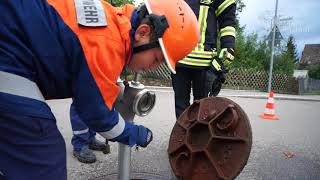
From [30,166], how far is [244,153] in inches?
51.5

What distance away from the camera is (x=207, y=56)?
147 inches

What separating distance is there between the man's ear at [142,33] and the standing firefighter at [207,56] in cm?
160

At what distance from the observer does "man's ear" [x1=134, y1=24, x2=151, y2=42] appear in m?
2.03

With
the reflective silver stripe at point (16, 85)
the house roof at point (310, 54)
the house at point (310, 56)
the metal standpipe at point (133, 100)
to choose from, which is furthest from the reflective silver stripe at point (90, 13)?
the house roof at point (310, 54)

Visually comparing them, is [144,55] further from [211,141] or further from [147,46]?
[211,141]

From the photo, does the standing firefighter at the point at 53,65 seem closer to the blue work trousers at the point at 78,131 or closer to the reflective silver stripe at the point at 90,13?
the reflective silver stripe at the point at 90,13

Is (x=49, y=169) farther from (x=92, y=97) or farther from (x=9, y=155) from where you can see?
(x=92, y=97)

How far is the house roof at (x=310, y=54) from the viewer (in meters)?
59.1

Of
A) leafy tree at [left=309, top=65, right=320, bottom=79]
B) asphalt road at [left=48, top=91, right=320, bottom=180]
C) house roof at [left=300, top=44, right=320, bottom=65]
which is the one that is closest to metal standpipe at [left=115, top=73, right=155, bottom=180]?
asphalt road at [left=48, top=91, right=320, bottom=180]

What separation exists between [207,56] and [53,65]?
2035mm

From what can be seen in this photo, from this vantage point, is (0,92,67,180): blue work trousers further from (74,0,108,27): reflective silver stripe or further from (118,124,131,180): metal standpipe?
(118,124,131,180): metal standpipe

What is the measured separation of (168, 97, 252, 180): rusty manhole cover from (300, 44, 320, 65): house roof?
58729 mm

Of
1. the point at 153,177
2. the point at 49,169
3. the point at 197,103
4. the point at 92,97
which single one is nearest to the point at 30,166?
the point at 49,169

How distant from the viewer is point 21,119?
1.84 m
